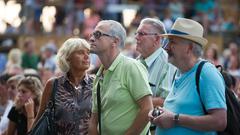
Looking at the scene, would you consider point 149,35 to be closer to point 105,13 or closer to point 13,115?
point 13,115

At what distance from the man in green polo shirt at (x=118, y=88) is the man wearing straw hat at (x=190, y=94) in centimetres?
34

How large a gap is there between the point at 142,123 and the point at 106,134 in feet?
1.17

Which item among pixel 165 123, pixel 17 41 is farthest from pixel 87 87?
pixel 17 41

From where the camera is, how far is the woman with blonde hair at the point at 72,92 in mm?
8281

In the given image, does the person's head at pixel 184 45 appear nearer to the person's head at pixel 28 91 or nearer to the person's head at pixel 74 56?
the person's head at pixel 74 56

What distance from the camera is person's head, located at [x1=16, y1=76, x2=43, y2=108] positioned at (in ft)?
31.0

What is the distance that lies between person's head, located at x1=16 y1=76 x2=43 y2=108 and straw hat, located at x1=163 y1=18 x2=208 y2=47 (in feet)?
9.73

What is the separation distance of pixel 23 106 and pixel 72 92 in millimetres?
1200

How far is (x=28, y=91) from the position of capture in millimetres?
9523

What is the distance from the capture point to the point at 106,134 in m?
7.32

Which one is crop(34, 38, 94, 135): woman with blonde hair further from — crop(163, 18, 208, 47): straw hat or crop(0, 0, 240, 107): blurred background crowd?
crop(0, 0, 240, 107): blurred background crowd

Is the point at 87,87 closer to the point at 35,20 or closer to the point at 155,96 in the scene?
the point at 155,96

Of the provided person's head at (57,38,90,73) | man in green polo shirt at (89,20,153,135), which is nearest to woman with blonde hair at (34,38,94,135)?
person's head at (57,38,90,73)

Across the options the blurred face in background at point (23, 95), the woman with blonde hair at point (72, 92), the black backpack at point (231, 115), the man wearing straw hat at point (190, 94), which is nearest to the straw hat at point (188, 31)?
the man wearing straw hat at point (190, 94)
